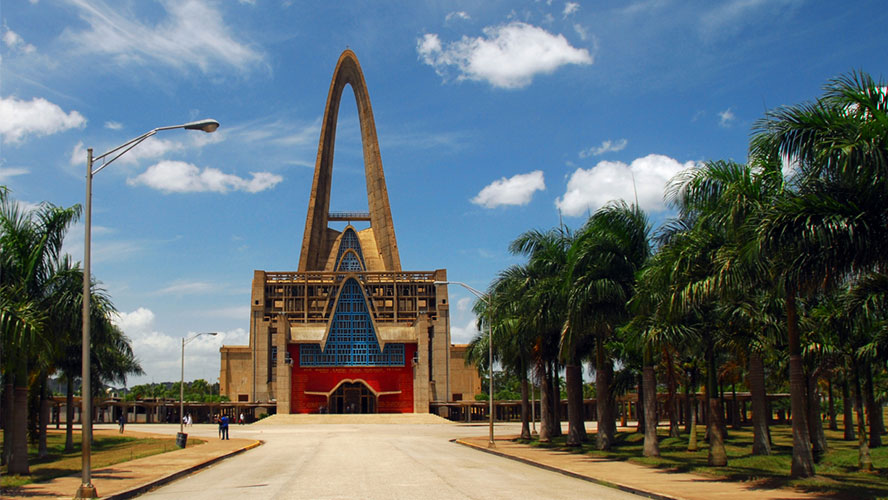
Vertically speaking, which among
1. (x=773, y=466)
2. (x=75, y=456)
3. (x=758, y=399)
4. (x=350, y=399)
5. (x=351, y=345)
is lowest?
(x=350, y=399)

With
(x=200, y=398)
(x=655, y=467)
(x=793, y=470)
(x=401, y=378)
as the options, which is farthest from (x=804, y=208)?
(x=200, y=398)

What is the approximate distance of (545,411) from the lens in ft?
134

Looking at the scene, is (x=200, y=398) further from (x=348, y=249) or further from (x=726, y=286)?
(x=726, y=286)

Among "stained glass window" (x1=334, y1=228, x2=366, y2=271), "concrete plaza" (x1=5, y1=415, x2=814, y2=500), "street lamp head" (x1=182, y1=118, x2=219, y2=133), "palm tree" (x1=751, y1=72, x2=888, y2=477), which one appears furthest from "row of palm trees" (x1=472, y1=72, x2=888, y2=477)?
"stained glass window" (x1=334, y1=228, x2=366, y2=271)

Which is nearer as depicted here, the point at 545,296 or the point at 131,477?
the point at 131,477

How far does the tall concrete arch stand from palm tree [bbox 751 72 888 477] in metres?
110

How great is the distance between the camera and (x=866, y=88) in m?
14.8

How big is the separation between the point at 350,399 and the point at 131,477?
7059 centimetres

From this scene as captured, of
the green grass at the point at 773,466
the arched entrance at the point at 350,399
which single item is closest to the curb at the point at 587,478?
the green grass at the point at 773,466

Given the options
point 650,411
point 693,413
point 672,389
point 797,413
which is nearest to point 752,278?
point 797,413

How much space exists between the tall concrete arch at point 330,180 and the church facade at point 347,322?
0.18 m

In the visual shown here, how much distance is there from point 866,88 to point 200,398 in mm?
100493

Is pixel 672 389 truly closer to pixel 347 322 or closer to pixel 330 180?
pixel 347 322

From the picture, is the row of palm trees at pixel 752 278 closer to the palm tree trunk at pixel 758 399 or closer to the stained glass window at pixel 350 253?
the palm tree trunk at pixel 758 399
